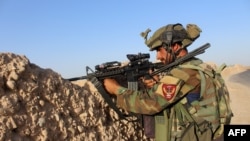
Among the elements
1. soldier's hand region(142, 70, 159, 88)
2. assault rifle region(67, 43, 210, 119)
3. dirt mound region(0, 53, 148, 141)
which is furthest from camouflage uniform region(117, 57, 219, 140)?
soldier's hand region(142, 70, 159, 88)

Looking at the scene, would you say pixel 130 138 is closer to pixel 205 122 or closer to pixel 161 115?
pixel 161 115

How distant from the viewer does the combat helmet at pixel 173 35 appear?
3104 millimetres

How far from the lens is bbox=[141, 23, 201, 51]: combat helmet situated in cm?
310

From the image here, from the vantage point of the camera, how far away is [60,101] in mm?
2846

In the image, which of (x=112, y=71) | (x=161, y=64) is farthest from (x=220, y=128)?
(x=112, y=71)

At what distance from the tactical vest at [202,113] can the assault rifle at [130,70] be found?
172 millimetres

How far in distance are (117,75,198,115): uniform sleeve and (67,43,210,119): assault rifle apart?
0.79 feet

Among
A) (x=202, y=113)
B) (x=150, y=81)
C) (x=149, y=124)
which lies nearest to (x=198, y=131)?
(x=202, y=113)

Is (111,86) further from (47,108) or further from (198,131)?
(198,131)

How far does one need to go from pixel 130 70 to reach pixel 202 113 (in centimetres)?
87

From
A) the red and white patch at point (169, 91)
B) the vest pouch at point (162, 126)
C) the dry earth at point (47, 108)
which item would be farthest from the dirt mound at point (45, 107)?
the red and white patch at point (169, 91)

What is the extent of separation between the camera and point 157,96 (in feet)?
9.57

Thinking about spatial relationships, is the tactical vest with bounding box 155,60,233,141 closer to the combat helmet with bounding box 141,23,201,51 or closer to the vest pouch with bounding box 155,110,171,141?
the vest pouch with bounding box 155,110,171,141

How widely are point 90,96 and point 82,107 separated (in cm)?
19
